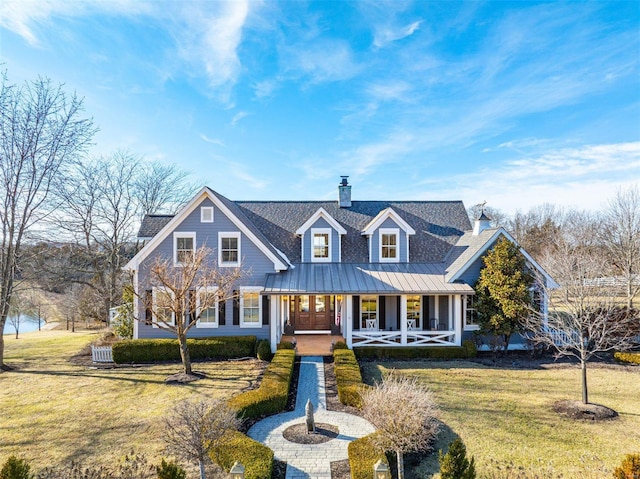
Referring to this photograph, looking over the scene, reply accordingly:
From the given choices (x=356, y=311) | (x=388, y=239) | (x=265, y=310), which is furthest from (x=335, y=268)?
(x=265, y=310)

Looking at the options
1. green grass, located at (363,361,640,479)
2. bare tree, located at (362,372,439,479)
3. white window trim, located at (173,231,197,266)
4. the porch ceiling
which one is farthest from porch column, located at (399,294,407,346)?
white window trim, located at (173,231,197,266)

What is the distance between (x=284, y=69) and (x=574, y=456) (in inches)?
687

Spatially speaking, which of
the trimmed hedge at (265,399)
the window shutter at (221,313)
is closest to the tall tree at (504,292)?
the trimmed hedge at (265,399)

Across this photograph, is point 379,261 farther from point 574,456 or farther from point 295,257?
point 574,456

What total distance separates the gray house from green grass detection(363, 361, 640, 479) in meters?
3.36

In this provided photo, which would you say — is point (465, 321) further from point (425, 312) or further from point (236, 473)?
point (236, 473)

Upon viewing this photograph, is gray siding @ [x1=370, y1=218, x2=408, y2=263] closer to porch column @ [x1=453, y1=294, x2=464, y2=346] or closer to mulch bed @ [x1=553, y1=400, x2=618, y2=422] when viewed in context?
porch column @ [x1=453, y1=294, x2=464, y2=346]

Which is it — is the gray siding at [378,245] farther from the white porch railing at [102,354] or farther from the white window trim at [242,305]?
the white porch railing at [102,354]

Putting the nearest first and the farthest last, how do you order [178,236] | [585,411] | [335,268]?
[585,411]
[178,236]
[335,268]

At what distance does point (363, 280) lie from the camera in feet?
57.7

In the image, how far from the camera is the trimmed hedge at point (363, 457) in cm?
654

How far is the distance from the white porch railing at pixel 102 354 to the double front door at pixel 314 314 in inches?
363

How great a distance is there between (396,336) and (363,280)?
10.6 ft

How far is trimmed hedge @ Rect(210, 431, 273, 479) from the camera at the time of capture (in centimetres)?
656
